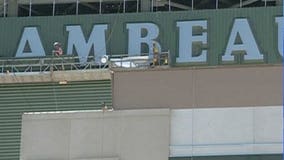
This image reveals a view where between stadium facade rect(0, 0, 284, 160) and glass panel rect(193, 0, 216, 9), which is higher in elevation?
glass panel rect(193, 0, 216, 9)

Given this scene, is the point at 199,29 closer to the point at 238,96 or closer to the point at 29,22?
the point at 29,22

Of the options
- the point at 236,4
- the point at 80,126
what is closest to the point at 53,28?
the point at 236,4

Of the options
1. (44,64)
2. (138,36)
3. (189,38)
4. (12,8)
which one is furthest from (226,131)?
(12,8)

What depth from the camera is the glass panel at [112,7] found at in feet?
145

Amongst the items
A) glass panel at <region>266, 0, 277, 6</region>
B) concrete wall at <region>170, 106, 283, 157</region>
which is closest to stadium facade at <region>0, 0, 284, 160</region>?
concrete wall at <region>170, 106, 283, 157</region>

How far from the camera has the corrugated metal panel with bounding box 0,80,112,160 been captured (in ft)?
118

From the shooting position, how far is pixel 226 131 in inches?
968

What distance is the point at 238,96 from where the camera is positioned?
81.6 feet

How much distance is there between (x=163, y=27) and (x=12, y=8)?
9064 millimetres

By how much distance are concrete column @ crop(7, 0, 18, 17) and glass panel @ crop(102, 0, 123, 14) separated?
4.95 metres

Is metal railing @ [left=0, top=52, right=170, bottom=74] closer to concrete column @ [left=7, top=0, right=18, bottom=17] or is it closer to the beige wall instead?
concrete column @ [left=7, top=0, right=18, bottom=17]

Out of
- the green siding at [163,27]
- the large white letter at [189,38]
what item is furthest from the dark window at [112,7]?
the large white letter at [189,38]

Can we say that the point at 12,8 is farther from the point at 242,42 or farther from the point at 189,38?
the point at 242,42

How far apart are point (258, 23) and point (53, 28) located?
1095 centimetres
